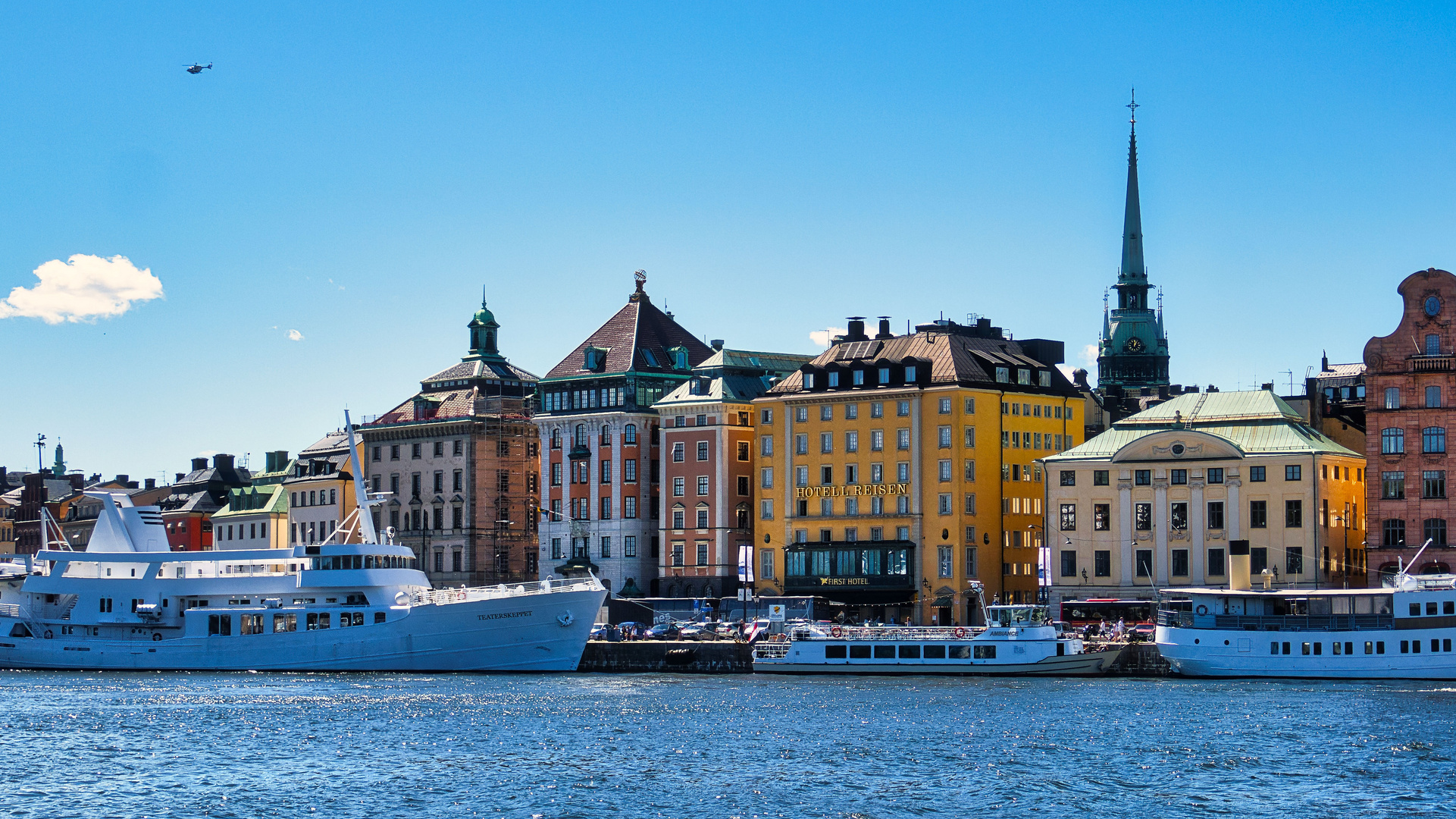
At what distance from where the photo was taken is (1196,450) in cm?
13412

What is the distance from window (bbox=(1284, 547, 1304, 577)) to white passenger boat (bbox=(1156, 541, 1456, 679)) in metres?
14.4

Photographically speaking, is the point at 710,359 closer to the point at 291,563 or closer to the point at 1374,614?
the point at 291,563

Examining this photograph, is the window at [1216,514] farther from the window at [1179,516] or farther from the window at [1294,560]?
the window at [1294,560]

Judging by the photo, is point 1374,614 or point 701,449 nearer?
point 1374,614

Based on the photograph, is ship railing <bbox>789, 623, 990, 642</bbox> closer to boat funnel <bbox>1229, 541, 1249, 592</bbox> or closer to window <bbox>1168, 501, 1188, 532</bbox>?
boat funnel <bbox>1229, 541, 1249, 592</bbox>

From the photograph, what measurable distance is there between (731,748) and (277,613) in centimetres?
4655

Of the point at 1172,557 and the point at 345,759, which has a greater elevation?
the point at 1172,557

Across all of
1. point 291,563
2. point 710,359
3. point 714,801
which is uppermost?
point 710,359

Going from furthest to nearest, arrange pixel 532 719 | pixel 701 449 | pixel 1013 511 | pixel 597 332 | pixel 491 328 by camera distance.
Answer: pixel 491 328, pixel 597 332, pixel 701 449, pixel 1013 511, pixel 532 719

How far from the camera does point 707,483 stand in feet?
511

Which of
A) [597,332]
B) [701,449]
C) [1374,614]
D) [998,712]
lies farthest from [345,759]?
[597,332]

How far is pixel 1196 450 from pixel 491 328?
69865 mm

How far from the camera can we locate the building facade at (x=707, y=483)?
15450 cm

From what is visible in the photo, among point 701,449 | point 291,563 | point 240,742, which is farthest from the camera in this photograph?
point 701,449
